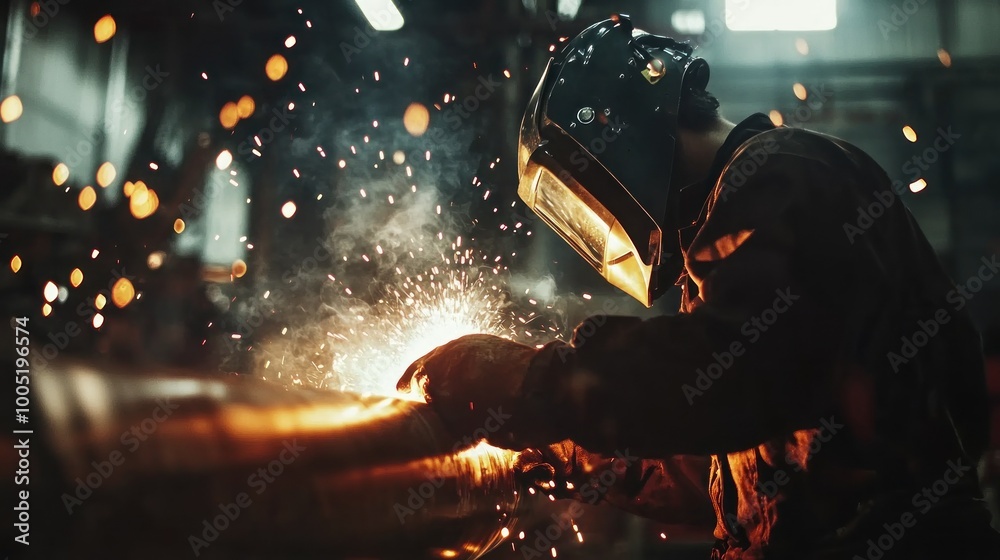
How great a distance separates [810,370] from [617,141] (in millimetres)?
730

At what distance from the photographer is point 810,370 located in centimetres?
130

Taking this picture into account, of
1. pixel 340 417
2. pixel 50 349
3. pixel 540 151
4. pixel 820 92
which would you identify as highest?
pixel 50 349

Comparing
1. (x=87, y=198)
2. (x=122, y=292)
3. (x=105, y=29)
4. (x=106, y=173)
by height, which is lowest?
(x=122, y=292)

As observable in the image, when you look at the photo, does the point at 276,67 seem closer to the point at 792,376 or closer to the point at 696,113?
the point at 696,113

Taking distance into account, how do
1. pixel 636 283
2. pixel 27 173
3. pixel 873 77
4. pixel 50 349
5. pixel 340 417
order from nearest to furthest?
pixel 50 349
pixel 340 417
pixel 636 283
pixel 27 173
pixel 873 77

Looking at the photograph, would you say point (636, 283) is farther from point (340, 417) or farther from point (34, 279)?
point (34, 279)

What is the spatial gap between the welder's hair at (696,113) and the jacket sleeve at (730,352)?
0.44m

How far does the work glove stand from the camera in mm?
Answer: 1324

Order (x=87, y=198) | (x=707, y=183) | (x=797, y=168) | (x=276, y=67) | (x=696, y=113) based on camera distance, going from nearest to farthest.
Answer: (x=797, y=168)
(x=707, y=183)
(x=696, y=113)
(x=276, y=67)
(x=87, y=198)

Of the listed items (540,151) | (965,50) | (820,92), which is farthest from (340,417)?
(965,50)

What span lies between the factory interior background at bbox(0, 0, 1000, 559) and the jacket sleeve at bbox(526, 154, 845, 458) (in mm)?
2592

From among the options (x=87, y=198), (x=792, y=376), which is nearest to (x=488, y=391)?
(x=792, y=376)

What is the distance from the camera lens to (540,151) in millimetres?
1882

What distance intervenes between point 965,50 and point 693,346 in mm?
6621
